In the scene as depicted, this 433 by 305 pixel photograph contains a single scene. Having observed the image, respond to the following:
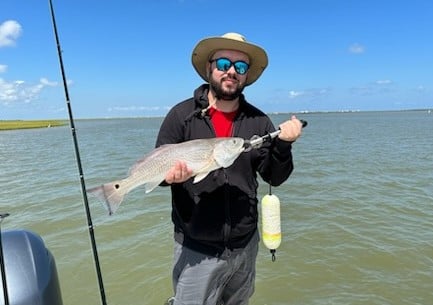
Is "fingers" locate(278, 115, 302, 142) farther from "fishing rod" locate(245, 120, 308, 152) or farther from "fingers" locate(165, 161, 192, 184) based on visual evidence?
"fingers" locate(165, 161, 192, 184)

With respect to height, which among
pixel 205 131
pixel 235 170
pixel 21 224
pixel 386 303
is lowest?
pixel 386 303

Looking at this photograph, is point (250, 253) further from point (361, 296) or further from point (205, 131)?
point (361, 296)

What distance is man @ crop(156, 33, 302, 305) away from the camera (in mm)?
3371

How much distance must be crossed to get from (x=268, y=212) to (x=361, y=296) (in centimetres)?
332

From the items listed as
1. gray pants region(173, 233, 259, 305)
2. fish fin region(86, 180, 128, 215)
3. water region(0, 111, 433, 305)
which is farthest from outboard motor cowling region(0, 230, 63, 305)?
water region(0, 111, 433, 305)

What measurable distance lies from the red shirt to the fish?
15.6 inches

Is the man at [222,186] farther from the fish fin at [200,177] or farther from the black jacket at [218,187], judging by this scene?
the fish fin at [200,177]

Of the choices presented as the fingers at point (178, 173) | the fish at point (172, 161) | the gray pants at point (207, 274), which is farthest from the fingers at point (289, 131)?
the gray pants at point (207, 274)

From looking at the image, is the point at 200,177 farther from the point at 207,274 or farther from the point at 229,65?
the point at 229,65

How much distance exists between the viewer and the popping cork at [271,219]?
390 cm

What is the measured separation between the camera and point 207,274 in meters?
3.36

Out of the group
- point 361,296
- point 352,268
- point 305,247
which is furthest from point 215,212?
point 305,247

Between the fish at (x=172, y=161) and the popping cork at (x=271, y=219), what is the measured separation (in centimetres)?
95

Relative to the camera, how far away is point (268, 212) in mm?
3938
